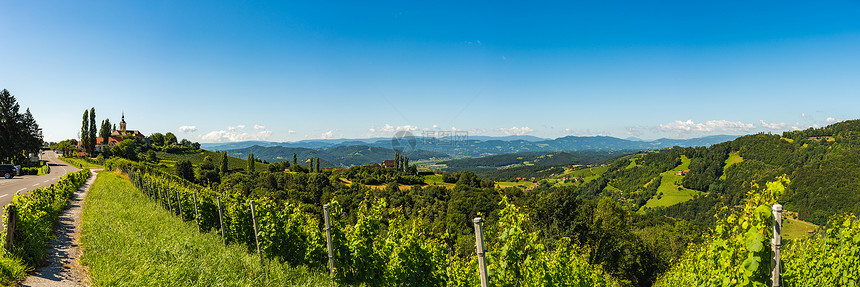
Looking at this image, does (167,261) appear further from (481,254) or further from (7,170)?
(7,170)

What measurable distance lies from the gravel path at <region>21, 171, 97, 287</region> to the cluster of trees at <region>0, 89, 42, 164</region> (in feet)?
157

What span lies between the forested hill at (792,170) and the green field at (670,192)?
399cm

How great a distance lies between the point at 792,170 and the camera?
11725 centimetres

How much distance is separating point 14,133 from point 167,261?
55389mm

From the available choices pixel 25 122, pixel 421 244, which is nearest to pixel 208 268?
pixel 421 244

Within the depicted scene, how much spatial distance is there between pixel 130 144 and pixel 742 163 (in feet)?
665

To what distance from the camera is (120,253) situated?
6547 millimetres

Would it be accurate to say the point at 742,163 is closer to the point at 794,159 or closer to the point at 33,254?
the point at 794,159

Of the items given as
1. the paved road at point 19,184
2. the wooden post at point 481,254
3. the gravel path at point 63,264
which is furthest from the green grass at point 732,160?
the paved road at point 19,184

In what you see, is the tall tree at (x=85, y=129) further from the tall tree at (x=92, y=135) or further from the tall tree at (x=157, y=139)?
the tall tree at (x=157, y=139)

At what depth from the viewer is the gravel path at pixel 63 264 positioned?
17.0ft

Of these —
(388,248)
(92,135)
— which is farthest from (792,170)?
(92,135)

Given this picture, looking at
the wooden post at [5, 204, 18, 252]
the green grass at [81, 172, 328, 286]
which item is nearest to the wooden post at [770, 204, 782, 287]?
the green grass at [81, 172, 328, 286]

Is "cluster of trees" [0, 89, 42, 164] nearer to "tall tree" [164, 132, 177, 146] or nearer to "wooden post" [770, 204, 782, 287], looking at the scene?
"wooden post" [770, 204, 782, 287]
